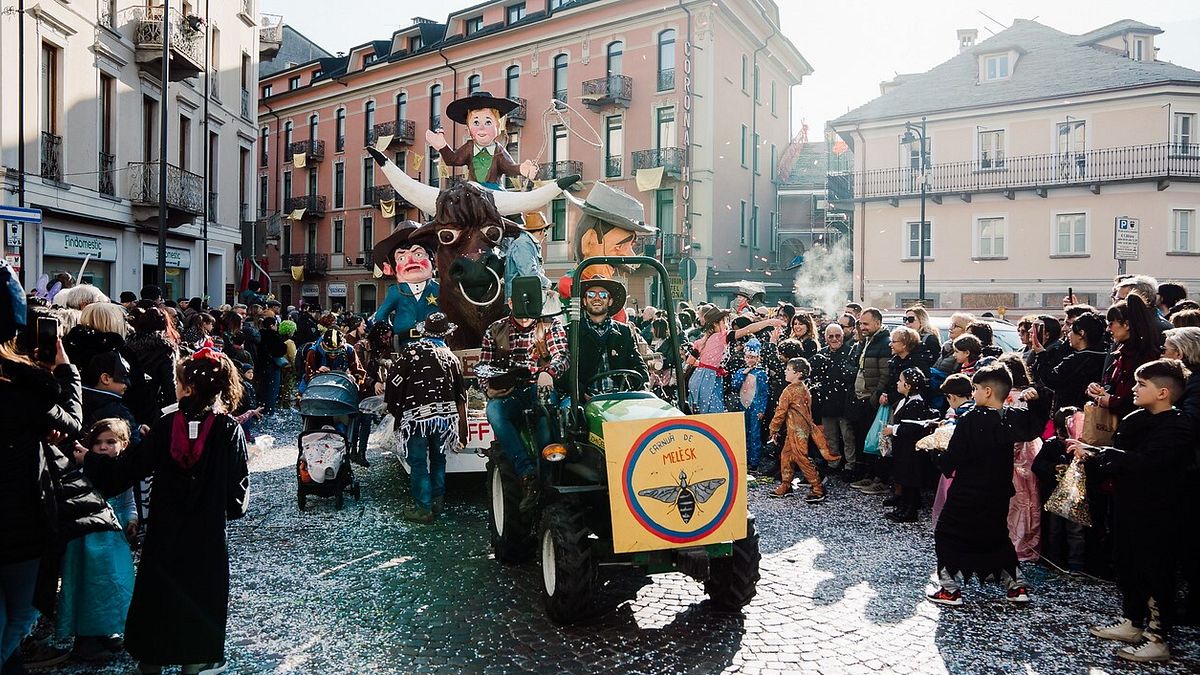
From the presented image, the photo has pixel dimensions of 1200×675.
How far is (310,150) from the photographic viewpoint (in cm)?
5019

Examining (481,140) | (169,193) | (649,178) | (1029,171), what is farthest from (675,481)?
(1029,171)

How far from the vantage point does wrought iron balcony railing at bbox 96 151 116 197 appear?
2073 cm

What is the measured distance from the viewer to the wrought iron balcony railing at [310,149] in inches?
1960

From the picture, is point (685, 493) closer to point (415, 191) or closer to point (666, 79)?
point (415, 191)

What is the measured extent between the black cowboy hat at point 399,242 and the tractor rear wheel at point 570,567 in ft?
17.8

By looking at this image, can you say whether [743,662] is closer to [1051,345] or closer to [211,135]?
[1051,345]

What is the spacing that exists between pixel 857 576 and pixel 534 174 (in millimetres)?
7252

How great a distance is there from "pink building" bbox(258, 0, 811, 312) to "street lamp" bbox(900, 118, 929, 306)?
22.6ft

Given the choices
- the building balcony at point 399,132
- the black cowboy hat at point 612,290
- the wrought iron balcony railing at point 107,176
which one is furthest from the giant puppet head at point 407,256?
the building balcony at point 399,132

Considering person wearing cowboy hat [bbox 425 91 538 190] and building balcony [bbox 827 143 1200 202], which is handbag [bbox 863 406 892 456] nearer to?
person wearing cowboy hat [bbox 425 91 538 190]

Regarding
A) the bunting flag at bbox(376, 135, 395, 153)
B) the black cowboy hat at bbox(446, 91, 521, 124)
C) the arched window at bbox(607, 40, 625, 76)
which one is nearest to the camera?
the black cowboy hat at bbox(446, 91, 521, 124)

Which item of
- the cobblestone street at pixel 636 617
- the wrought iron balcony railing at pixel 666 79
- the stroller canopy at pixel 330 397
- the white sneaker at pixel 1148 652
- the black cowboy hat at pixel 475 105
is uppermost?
the wrought iron balcony railing at pixel 666 79

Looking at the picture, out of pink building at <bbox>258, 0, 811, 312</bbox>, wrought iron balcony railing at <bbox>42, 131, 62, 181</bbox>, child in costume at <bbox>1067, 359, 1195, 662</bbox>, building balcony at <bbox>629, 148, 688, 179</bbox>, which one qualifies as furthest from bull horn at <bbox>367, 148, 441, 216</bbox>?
building balcony at <bbox>629, 148, 688, 179</bbox>

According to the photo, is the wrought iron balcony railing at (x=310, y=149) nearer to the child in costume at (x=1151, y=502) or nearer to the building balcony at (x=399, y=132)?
the building balcony at (x=399, y=132)
